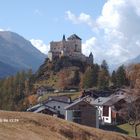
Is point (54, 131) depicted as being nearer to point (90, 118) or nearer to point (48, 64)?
point (90, 118)

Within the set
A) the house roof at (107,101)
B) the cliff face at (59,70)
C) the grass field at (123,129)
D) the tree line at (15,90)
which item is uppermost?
the cliff face at (59,70)

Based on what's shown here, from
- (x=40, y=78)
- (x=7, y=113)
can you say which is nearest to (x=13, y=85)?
(x=40, y=78)

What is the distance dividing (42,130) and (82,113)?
6830cm

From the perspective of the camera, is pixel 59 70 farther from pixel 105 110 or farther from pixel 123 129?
pixel 123 129

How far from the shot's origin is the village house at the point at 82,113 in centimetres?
10244

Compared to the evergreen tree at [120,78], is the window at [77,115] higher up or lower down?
lower down

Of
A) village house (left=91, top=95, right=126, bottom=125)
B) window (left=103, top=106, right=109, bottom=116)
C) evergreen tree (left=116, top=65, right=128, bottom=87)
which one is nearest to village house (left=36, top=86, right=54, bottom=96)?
evergreen tree (left=116, top=65, right=128, bottom=87)

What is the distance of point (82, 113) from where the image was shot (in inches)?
4067

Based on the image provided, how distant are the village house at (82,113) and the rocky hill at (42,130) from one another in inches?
2397

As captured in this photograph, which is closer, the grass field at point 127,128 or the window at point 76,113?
the grass field at point 127,128

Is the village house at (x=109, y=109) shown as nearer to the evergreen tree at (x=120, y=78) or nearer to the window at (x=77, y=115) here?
the window at (x=77, y=115)

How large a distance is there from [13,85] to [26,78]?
1285 cm

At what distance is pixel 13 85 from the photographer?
547ft

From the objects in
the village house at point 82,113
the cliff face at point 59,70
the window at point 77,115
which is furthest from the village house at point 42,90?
the village house at point 82,113
